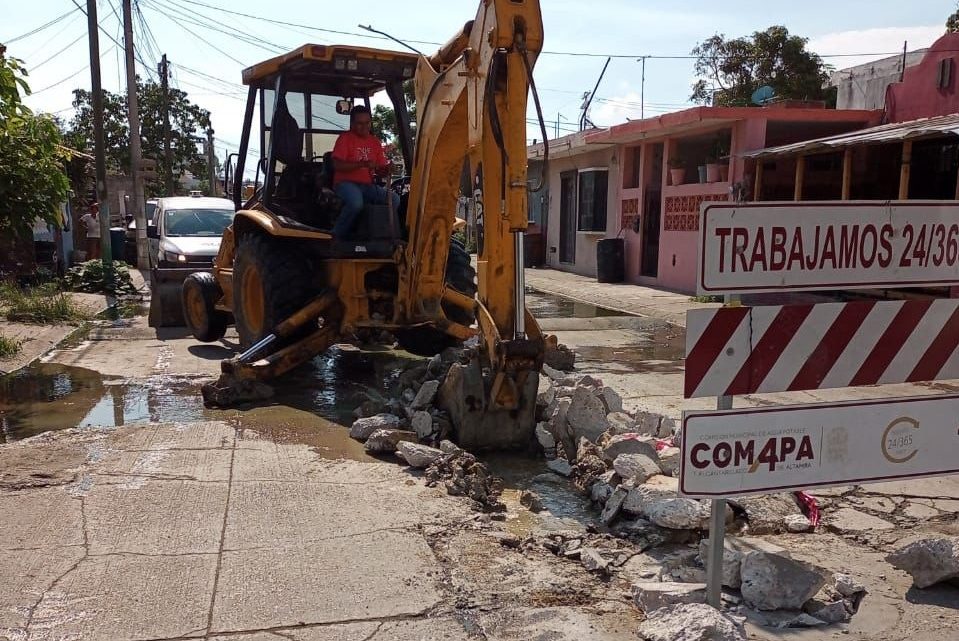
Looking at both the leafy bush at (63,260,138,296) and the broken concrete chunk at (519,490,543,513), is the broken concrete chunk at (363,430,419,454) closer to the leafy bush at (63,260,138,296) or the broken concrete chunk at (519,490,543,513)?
the broken concrete chunk at (519,490,543,513)

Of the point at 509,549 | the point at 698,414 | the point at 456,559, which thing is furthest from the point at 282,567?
the point at 698,414

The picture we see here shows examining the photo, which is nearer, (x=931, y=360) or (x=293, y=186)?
(x=931, y=360)

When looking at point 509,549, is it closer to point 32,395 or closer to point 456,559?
point 456,559

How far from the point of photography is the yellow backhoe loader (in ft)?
16.5

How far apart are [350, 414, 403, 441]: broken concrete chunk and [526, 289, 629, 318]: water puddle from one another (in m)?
7.00

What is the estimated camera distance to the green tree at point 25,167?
694 centimetres

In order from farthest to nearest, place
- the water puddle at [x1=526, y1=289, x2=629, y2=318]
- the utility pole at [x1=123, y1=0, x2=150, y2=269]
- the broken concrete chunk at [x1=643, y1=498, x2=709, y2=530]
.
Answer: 1. the utility pole at [x1=123, y1=0, x2=150, y2=269]
2. the water puddle at [x1=526, y1=289, x2=629, y2=318]
3. the broken concrete chunk at [x1=643, y1=498, x2=709, y2=530]

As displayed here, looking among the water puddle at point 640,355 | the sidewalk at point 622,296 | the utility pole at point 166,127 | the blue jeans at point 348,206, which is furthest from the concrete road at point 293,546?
the utility pole at point 166,127

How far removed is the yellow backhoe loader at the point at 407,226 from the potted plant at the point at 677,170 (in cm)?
908

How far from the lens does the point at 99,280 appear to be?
14.8 m

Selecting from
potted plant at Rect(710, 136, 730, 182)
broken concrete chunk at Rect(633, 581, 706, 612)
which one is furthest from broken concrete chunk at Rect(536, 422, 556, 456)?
potted plant at Rect(710, 136, 730, 182)

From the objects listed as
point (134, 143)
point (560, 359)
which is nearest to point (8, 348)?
point (560, 359)

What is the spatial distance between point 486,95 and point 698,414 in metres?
2.70

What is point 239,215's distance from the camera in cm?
785
